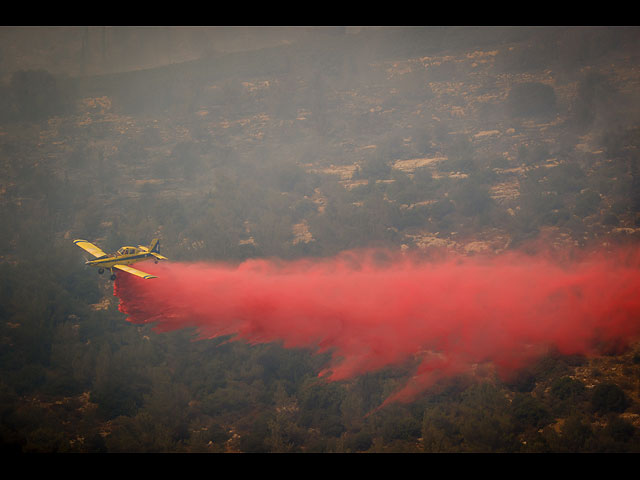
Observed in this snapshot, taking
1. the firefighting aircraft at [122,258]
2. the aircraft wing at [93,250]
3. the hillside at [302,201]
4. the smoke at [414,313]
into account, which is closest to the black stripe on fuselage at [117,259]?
the firefighting aircraft at [122,258]

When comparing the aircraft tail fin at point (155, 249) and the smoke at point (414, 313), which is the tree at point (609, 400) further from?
the aircraft tail fin at point (155, 249)

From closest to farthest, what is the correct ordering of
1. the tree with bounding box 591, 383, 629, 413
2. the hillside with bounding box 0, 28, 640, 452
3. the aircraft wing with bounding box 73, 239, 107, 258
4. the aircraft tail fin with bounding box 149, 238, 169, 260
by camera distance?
the tree with bounding box 591, 383, 629, 413 < the hillside with bounding box 0, 28, 640, 452 < the aircraft wing with bounding box 73, 239, 107, 258 < the aircraft tail fin with bounding box 149, 238, 169, 260

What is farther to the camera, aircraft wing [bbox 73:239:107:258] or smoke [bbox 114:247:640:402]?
aircraft wing [bbox 73:239:107:258]

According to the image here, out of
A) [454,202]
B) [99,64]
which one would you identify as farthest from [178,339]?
[99,64]

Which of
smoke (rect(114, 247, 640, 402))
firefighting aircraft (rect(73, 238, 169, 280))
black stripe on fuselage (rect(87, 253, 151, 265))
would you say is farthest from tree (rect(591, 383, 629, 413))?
black stripe on fuselage (rect(87, 253, 151, 265))

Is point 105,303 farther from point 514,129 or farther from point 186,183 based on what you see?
point 514,129

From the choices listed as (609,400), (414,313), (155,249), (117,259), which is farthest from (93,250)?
(609,400)

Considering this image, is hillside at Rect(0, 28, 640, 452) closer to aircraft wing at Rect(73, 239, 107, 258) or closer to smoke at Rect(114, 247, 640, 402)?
smoke at Rect(114, 247, 640, 402)
